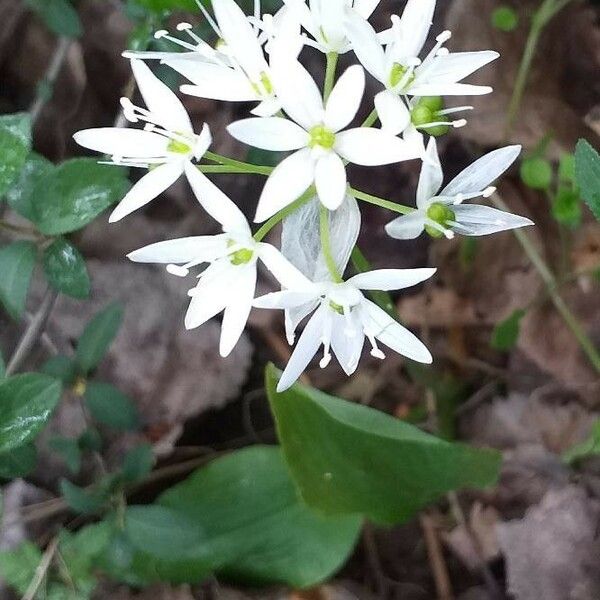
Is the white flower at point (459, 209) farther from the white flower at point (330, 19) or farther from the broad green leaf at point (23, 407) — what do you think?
the broad green leaf at point (23, 407)

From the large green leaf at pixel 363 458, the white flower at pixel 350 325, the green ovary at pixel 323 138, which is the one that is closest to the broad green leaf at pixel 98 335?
the large green leaf at pixel 363 458

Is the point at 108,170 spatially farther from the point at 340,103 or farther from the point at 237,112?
the point at 237,112

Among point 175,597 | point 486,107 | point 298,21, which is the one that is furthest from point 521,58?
point 175,597

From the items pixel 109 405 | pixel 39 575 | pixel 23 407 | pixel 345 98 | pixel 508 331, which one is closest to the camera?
pixel 345 98

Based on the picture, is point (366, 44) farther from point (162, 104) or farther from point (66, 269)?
point (66, 269)

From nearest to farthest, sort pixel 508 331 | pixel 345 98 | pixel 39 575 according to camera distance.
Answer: pixel 345 98
pixel 39 575
pixel 508 331

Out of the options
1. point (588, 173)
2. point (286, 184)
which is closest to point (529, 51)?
point (588, 173)
